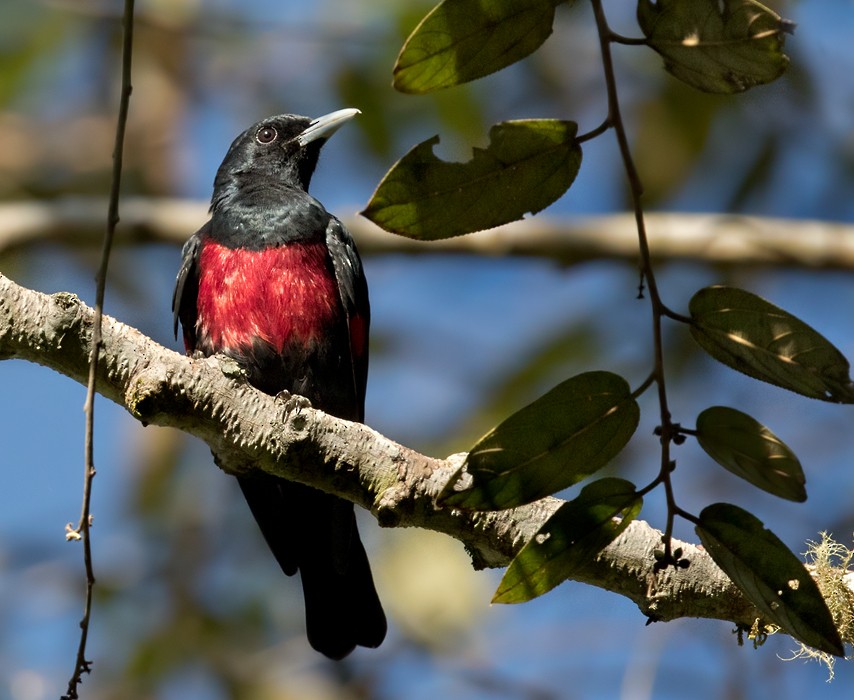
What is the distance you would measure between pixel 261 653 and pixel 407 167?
18.3 ft

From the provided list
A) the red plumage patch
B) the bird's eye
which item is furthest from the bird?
the bird's eye

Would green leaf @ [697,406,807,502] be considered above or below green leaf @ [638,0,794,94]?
below

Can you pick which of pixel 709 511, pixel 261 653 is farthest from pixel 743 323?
pixel 261 653

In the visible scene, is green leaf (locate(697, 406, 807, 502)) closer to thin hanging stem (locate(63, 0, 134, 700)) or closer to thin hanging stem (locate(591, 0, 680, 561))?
thin hanging stem (locate(591, 0, 680, 561))

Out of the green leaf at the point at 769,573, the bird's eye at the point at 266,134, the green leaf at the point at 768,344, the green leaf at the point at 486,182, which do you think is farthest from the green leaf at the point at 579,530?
the bird's eye at the point at 266,134

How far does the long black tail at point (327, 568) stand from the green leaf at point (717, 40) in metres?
2.65

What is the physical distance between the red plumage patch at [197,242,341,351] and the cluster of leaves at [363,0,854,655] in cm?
234

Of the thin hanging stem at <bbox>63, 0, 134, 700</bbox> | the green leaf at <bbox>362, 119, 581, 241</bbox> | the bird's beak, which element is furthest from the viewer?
the bird's beak

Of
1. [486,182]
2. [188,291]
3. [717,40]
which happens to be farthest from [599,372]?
[188,291]

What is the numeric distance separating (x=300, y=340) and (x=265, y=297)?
0.20m

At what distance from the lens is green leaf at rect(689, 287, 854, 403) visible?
1933 mm

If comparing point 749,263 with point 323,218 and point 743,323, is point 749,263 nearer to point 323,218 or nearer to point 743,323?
point 323,218

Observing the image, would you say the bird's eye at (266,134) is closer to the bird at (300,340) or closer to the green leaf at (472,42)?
the bird at (300,340)

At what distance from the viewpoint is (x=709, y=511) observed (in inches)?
82.4
